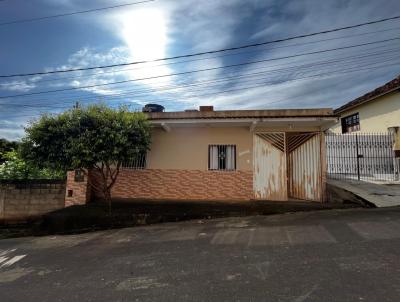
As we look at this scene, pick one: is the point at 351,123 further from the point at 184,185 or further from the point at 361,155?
the point at 184,185

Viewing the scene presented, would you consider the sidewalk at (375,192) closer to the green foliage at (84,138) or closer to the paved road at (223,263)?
the paved road at (223,263)

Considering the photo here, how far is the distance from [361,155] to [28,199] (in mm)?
14839

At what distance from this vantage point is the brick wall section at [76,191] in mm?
11086

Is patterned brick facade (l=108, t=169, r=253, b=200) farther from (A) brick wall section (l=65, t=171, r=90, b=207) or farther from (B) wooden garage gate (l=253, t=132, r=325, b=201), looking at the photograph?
(A) brick wall section (l=65, t=171, r=90, b=207)

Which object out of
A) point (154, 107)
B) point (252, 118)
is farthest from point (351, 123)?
point (154, 107)

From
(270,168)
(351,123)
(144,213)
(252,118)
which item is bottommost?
(144,213)

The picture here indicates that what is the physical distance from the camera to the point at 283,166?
435 inches

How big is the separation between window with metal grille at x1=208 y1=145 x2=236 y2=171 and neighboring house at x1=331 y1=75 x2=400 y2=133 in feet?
19.1

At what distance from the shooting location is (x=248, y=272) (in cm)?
459

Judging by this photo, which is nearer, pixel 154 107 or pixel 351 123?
pixel 154 107

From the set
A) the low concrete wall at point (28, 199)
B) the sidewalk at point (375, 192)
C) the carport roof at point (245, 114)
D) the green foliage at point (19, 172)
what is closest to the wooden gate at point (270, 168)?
the carport roof at point (245, 114)

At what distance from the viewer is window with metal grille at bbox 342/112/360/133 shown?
1893 centimetres

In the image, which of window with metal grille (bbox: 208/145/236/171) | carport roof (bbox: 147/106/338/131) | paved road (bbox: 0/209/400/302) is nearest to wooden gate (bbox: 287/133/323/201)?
carport roof (bbox: 147/106/338/131)

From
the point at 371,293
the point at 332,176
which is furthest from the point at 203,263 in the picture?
the point at 332,176
